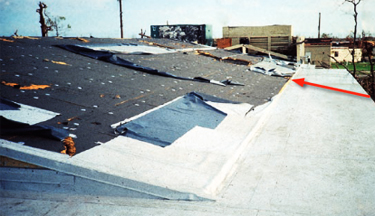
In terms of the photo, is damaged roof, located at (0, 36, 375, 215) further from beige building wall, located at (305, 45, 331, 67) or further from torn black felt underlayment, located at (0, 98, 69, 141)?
beige building wall, located at (305, 45, 331, 67)

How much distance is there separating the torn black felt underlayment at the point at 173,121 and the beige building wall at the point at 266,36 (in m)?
21.1

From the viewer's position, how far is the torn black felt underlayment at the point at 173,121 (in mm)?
4141

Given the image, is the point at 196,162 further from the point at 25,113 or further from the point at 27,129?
the point at 25,113

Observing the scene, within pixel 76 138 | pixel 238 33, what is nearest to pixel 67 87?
pixel 76 138

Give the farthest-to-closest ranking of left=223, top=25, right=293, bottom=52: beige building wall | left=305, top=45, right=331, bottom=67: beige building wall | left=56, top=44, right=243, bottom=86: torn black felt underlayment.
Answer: left=305, top=45, right=331, bottom=67: beige building wall
left=223, top=25, right=293, bottom=52: beige building wall
left=56, top=44, right=243, bottom=86: torn black felt underlayment

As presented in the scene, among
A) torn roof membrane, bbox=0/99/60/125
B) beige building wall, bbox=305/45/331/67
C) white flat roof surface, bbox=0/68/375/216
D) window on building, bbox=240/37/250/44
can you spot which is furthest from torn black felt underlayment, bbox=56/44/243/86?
beige building wall, bbox=305/45/331/67

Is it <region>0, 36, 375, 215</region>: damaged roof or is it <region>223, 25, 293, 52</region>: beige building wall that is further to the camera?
<region>223, 25, 293, 52</region>: beige building wall

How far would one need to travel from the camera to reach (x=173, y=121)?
4867 millimetres

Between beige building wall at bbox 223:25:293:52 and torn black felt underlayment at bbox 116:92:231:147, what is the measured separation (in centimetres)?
2107

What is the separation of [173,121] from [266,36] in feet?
77.3

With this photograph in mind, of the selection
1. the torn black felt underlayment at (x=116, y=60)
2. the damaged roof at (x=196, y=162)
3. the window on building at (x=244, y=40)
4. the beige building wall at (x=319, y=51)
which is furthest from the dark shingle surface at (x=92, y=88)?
the beige building wall at (x=319, y=51)

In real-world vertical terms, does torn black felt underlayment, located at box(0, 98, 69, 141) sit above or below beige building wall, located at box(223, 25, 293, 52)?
below

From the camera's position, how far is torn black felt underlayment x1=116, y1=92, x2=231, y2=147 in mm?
4141

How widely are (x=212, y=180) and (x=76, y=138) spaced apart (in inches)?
61.5
